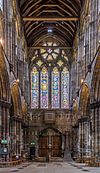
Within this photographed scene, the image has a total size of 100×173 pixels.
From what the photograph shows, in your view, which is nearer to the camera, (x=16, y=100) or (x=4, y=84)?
(x=4, y=84)

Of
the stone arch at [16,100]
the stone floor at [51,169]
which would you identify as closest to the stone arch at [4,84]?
the stone arch at [16,100]

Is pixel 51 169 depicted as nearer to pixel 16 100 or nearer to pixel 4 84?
pixel 4 84

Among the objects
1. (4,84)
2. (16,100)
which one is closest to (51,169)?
(4,84)

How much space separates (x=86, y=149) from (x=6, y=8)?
1959cm

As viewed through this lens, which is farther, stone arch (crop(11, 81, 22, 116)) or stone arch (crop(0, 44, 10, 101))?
stone arch (crop(11, 81, 22, 116))

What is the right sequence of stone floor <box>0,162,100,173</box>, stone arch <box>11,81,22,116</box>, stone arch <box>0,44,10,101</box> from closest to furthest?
stone floor <box>0,162,100,173</box> → stone arch <box>0,44,10,101</box> → stone arch <box>11,81,22,116</box>

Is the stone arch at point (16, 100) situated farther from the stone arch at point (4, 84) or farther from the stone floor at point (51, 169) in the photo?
the stone floor at point (51, 169)

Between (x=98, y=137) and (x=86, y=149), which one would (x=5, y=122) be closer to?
(x=98, y=137)

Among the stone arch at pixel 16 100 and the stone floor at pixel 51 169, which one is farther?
the stone arch at pixel 16 100

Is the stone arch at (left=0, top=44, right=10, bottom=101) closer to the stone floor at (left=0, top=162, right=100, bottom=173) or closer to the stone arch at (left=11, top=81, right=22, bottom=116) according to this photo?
the stone arch at (left=11, top=81, right=22, bottom=116)

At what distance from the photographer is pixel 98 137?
37031mm

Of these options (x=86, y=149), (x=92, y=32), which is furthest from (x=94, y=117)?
(x=86, y=149)

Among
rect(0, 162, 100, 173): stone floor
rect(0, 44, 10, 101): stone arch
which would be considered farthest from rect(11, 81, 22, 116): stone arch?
rect(0, 162, 100, 173): stone floor

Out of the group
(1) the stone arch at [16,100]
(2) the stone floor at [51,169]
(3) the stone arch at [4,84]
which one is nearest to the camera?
(2) the stone floor at [51,169]
